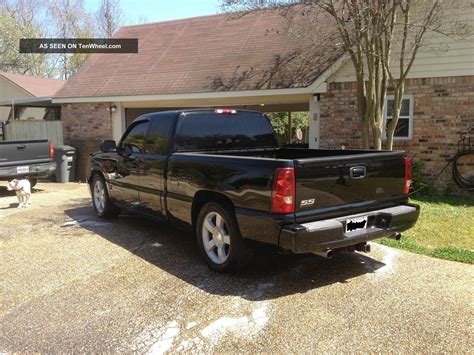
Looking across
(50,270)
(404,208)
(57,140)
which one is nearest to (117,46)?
(57,140)

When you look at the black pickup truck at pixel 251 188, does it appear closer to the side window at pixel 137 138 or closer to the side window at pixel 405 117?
the side window at pixel 137 138

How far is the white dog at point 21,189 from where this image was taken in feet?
29.2

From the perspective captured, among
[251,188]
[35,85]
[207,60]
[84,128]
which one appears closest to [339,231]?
[251,188]

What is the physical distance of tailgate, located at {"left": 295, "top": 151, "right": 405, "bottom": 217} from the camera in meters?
4.03

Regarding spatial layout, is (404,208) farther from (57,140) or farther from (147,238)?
Answer: (57,140)

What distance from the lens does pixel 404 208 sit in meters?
4.77

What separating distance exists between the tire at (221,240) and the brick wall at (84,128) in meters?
10.1

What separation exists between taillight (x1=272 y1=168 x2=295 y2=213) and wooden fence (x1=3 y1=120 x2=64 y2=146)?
14384 millimetres

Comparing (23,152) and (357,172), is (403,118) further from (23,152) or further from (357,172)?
(23,152)

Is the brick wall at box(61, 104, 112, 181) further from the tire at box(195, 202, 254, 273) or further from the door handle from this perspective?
the door handle

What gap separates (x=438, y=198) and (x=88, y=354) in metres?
8.33

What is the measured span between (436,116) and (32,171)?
943 cm

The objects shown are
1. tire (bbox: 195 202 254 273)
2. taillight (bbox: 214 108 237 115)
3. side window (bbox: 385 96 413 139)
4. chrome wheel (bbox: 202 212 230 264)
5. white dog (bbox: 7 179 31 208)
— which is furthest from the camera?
side window (bbox: 385 96 413 139)

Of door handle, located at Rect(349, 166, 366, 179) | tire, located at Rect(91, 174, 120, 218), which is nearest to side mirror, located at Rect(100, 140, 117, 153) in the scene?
tire, located at Rect(91, 174, 120, 218)
